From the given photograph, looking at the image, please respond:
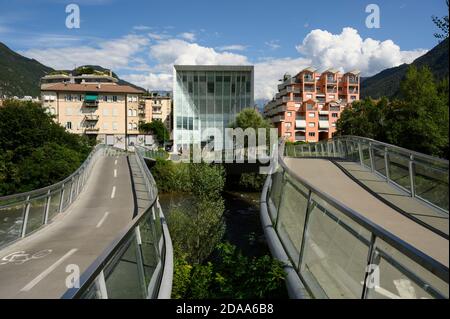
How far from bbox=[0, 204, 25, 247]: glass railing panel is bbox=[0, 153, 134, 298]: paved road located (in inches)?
8.5

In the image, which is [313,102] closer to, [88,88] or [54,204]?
[88,88]

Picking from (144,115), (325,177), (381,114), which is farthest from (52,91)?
(325,177)

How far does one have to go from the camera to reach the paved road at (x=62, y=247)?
20.4 feet

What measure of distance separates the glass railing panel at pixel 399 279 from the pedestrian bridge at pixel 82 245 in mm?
1877

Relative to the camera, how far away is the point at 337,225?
3652mm

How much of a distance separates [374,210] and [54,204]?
8.82 metres

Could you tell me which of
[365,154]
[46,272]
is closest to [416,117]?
[365,154]

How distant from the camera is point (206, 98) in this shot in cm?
6612

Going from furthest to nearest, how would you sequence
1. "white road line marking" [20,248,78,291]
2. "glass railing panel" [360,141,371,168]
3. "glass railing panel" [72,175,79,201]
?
"glass railing panel" [72,175,79,201] < "glass railing panel" [360,141,371,168] < "white road line marking" [20,248,78,291]

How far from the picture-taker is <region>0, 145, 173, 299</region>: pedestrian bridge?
10.3ft

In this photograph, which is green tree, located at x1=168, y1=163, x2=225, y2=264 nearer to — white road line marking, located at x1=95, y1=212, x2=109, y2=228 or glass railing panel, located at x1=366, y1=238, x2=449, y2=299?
white road line marking, located at x1=95, y1=212, x2=109, y2=228


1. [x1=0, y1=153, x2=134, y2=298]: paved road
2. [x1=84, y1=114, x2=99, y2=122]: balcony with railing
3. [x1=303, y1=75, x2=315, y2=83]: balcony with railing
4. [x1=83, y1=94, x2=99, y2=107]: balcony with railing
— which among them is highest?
[x1=303, y1=75, x2=315, y2=83]: balcony with railing

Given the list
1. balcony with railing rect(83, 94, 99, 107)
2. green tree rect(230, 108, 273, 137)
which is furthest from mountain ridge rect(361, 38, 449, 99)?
balcony with railing rect(83, 94, 99, 107)
